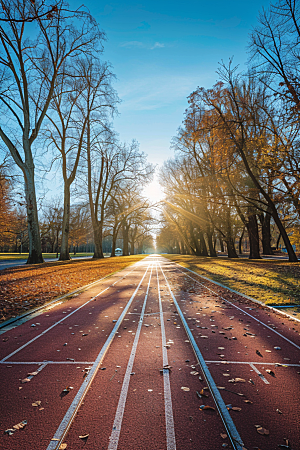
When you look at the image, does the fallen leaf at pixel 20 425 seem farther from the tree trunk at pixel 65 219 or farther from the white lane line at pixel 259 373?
the tree trunk at pixel 65 219

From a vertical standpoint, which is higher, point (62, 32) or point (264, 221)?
point (62, 32)

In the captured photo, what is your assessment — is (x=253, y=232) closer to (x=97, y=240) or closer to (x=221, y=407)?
(x=97, y=240)

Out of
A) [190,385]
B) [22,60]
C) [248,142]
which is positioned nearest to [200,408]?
[190,385]

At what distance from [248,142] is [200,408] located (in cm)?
1587

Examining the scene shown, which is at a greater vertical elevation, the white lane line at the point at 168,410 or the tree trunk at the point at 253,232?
the tree trunk at the point at 253,232

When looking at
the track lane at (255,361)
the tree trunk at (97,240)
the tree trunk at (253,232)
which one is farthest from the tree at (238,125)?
the tree trunk at (97,240)

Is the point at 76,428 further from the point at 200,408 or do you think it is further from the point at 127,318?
the point at 127,318

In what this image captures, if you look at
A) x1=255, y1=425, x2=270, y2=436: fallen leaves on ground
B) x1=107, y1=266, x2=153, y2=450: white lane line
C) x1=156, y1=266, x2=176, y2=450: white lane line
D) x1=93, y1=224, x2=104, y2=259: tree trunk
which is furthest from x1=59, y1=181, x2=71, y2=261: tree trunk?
x1=255, y1=425, x2=270, y2=436: fallen leaves on ground

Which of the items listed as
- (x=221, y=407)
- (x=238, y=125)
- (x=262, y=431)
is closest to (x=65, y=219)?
(x=238, y=125)

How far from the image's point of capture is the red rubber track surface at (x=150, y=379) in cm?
226

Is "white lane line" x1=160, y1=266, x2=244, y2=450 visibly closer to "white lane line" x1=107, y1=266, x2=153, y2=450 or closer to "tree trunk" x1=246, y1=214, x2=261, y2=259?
"white lane line" x1=107, y1=266, x2=153, y2=450

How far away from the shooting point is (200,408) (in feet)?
8.52

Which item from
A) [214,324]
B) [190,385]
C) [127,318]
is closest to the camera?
[190,385]

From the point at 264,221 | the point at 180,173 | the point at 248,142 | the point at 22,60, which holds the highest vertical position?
the point at 22,60
